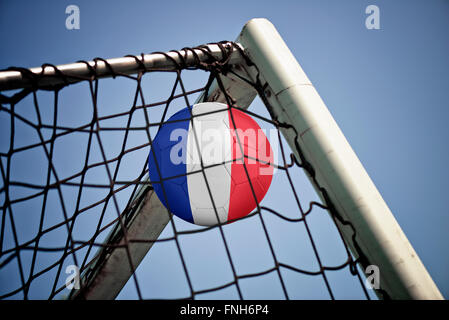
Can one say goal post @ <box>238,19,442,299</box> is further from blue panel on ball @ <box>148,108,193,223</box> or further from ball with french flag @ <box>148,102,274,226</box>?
blue panel on ball @ <box>148,108,193,223</box>

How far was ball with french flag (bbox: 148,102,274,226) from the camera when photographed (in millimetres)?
1398

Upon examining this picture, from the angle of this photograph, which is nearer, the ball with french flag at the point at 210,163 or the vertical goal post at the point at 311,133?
the vertical goal post at the point at 311,133

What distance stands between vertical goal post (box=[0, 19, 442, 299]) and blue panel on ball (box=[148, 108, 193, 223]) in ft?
0.97

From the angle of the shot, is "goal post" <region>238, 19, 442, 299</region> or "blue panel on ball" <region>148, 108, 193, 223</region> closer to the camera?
"goal post" <region>238, 19, 442, 299</region>

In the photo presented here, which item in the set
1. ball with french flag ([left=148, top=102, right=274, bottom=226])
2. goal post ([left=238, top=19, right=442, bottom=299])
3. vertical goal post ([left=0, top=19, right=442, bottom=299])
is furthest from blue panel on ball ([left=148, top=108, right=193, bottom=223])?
goal post ([left=238, top=19, right=442, bottom=299])

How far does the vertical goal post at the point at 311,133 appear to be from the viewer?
1.08m

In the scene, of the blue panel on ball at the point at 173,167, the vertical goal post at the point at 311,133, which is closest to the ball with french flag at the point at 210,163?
the blue panel on ball at the point at 173,167

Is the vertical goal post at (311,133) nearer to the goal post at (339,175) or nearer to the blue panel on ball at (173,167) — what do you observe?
the goal post at (339,175)

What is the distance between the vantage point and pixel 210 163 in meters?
1.40

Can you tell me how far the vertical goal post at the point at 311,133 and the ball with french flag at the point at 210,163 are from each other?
0.17m

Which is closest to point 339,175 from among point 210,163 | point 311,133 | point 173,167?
point 311,133

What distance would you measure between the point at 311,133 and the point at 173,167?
2.03 ft
